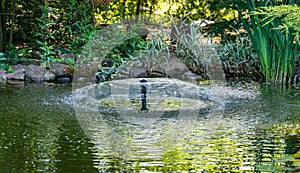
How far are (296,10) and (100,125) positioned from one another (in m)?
1.86

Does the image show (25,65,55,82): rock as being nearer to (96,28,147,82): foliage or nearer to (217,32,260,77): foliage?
(96,28,147,82): foliage

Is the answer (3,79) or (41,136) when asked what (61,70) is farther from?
(41,136)

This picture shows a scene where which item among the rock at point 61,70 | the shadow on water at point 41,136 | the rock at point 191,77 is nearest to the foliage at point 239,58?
the rock at point 191,77

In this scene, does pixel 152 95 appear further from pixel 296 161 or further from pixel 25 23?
pixel 25 23

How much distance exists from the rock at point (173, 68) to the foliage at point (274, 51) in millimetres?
1304

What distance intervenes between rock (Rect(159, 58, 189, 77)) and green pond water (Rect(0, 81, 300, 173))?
2057 millimetres

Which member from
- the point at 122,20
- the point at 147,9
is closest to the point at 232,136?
the point at 122,20

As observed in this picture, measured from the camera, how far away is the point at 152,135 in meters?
4.13

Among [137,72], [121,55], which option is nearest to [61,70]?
[137,72]

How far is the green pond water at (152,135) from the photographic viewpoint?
11.1 ft

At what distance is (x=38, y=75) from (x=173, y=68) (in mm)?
2016

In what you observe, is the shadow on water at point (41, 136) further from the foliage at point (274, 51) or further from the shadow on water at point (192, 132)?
the foliage at point (274, 51)

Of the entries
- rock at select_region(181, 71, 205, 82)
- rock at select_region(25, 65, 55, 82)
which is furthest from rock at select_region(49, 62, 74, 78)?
rock at select_region(181, 71, 205, 82)

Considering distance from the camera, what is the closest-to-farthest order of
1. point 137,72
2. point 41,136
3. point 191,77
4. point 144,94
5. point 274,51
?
point 41,136
point 144,94
point 274,51
point 191,77
point 137,72
